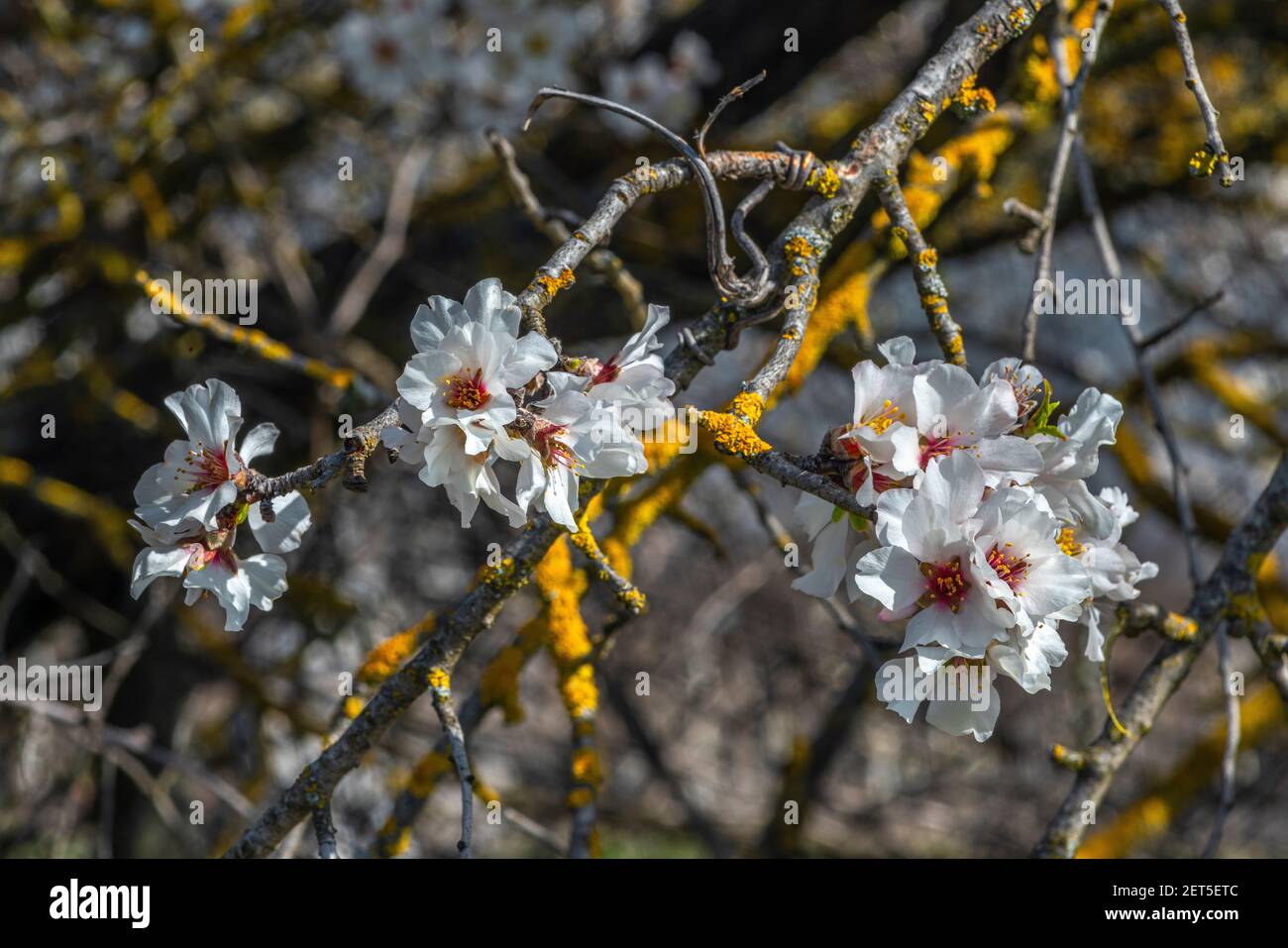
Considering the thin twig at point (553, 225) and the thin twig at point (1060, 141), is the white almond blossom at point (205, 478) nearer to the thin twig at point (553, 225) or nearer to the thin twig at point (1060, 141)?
the thin twig at point (553, 225)

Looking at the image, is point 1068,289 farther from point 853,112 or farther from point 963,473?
point 853,112

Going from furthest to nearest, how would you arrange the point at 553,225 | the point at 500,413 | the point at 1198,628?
the point at 553,225 < the point at 1198,628 < the point at 500,413

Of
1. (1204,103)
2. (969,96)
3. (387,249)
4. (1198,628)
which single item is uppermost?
(387,249)

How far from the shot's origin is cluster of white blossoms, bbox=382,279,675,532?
98 centimetres

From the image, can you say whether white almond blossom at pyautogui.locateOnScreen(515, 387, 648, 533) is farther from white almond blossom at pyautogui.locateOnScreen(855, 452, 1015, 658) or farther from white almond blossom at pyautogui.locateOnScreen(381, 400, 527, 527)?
white almond blossom at pyautogui.locateOnScreen(855, 452, 1015, 658)

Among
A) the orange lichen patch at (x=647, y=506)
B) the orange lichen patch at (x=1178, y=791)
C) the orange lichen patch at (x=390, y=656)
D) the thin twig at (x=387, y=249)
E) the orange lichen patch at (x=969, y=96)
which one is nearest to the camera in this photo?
the orange lichen patch at (x=969, y=96)

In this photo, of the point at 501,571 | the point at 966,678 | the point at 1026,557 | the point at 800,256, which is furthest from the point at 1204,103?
the point at 501,571

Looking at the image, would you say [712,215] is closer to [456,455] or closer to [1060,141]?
[456,455]

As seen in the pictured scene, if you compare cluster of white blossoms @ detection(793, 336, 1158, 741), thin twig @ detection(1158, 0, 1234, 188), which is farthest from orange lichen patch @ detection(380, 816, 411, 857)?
thin twig @ detection(1158, 0, 1234, 188)

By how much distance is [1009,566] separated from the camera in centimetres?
100

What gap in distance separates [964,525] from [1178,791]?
1582 mm

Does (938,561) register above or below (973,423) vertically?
below

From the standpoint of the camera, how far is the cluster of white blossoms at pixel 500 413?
3.22 feet

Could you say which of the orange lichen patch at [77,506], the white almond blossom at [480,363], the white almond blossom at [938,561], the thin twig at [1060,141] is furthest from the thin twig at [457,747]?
the orange lichen patch at [77,506]
